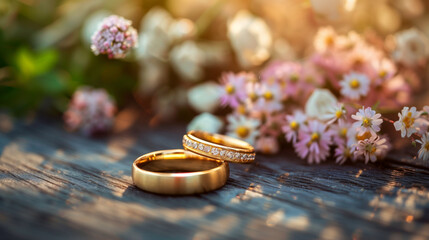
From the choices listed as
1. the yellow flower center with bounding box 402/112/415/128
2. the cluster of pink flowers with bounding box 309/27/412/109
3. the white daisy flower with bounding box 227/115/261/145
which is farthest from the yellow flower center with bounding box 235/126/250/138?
the yellow flower center with bounding box 402/112/415/128

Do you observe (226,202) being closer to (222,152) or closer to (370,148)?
(222,152)

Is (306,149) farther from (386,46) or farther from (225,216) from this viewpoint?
(386,46)

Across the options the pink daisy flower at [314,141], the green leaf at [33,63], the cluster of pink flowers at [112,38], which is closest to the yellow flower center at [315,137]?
the pink daisy flower at [314,141]

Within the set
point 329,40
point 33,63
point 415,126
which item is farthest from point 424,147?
point 33,63

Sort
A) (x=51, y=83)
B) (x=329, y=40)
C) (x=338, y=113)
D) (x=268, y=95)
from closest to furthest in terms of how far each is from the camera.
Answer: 1. (x=338, y=113)
2. (x=268, y=95)
3. (x=329, y=40)
4. (x=51, y=83)

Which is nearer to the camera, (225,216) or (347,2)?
(225,216)

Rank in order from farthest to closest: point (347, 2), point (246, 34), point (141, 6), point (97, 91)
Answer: point (141, 6) → point (97, 91) → point (246, 34) → point (347, 2)

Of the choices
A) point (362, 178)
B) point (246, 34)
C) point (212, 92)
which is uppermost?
point (246, 34)

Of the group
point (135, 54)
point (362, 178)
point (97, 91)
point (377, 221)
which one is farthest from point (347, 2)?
point (97, 91)
